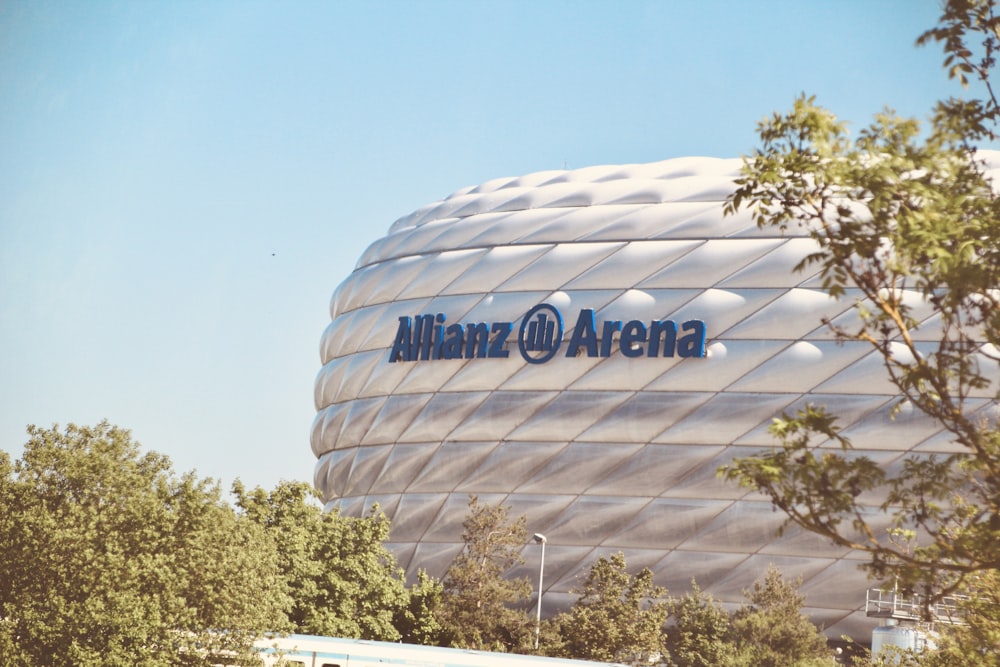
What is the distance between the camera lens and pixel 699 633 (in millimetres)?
41906

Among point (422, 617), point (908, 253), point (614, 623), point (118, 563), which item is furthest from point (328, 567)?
point (908, 253)

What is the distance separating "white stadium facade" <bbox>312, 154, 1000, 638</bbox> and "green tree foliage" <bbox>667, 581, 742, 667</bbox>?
1331 mm

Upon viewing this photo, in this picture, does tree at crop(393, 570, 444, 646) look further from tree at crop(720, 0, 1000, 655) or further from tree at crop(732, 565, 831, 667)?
tree at crop(720, 0, 1000, 655)

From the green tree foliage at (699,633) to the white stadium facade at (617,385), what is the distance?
4.37 feet

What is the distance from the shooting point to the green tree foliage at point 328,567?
38.7 meters

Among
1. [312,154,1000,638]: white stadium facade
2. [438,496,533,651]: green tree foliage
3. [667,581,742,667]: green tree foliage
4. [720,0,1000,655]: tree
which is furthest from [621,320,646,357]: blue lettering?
[720,0,1000,655]: tree

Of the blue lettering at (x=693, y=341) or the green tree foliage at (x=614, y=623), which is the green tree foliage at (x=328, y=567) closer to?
the green tree foliage at (x=614, y=623)

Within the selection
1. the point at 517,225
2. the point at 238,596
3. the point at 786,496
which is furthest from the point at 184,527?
the point at 517,225

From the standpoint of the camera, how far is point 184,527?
Answer: 26.4 m

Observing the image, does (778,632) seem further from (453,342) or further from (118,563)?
(118,563)

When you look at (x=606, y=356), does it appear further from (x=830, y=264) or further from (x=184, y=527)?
(x=830, y=264)

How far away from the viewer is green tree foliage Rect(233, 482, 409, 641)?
3869 cm

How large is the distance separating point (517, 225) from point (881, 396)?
1512cm

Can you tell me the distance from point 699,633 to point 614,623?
4.05m
